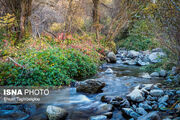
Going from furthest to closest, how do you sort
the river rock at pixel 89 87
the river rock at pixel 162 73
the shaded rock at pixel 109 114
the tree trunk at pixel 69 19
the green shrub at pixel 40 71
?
the tree trunk at pixel 69 19
the river rock at pixel 162 73
the river rock at pixel 89 87
the green shrub at pixel 40 71
the shaded rock at pixel 109 114

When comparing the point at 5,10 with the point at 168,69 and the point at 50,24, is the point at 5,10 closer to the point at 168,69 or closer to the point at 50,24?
the point at 50,24

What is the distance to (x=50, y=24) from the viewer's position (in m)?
19.7

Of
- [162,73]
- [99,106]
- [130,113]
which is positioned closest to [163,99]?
[130,113]

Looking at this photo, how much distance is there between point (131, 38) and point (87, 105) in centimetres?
1435

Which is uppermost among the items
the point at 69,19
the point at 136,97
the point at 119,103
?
the point at 69,19

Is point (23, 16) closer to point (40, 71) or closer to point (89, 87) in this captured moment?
point (40, 71)

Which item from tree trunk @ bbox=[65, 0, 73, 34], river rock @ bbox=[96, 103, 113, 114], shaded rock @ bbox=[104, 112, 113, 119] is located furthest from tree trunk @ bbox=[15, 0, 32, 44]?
shaded rock @ bbox=[104, 112, 113, 119]

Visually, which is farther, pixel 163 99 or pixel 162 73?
pixel 162 73

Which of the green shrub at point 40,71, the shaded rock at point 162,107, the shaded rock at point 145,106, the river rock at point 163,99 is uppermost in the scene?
the green shrub at point 40,71

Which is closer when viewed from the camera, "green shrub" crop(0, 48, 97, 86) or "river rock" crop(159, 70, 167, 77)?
"green shrub" crop(0, 48, 97, 86)

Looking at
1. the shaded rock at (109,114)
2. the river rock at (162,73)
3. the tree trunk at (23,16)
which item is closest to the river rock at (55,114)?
the shaded rock at (109,114)

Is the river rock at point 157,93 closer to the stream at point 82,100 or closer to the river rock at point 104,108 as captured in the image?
the stream at point 82,100

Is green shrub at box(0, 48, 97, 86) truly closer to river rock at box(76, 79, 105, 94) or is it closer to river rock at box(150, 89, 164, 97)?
river rock at box(76, 79, 105, 94)

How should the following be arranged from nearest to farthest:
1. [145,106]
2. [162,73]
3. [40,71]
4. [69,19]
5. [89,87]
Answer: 1. [145,106]
2. [40,71]
3. [89,87]
4. [162,73]
5. [69,19]
